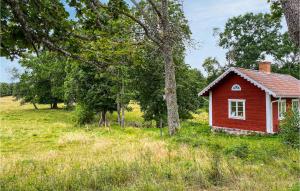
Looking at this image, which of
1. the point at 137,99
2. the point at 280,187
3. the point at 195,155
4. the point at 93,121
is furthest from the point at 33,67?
the point at 280,187

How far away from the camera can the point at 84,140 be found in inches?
739

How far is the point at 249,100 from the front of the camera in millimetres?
23844

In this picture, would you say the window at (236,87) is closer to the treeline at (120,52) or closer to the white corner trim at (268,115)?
the white corner trim at (268,115)

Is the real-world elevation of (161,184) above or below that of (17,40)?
below

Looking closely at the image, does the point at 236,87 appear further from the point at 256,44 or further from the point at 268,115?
the point at 256,44

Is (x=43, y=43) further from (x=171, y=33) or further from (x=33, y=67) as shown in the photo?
(x=33, y=67)

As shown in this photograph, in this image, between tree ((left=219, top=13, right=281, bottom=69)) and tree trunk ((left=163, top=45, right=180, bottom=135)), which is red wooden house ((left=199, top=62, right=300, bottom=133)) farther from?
tree ((left=219, top=13, right=281, bottom=69))

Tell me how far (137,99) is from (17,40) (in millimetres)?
26977

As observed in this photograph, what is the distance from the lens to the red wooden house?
74.0 ft

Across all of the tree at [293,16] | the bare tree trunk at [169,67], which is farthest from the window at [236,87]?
the tree at [293,16]

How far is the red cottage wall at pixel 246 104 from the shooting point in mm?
23031

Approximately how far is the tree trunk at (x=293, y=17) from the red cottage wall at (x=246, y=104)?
700 inches

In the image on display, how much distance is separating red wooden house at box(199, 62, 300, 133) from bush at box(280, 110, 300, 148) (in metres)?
7.68

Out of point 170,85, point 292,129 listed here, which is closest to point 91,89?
point 170,85
